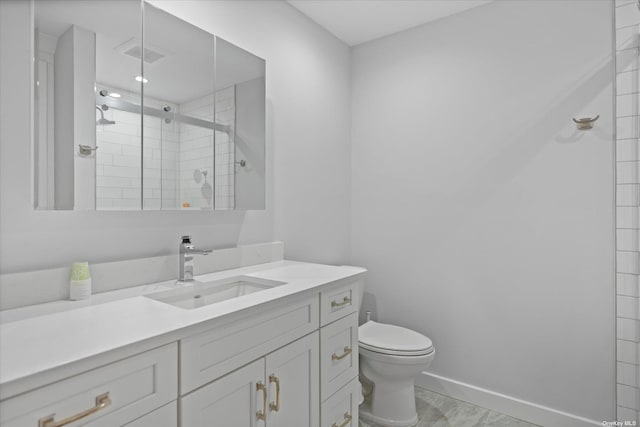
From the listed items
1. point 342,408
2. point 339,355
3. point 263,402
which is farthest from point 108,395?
point 342,408

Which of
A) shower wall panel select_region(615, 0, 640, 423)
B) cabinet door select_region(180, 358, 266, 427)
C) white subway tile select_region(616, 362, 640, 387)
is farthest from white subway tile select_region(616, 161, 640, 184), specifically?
cabinet door select_region(180, 358, 266, 427)

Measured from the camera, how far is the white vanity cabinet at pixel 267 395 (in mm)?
1006

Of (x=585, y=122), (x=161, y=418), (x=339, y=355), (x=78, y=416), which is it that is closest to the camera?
(x=78, y=416)

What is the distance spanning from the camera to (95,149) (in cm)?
126

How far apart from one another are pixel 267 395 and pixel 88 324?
606 millimetres

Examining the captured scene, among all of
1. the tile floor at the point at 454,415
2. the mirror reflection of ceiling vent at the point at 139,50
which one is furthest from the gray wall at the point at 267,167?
the tile floor at the point at 454,415

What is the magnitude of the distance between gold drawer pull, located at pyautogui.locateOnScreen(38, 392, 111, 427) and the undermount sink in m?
0.50

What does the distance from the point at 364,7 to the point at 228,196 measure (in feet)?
5.10

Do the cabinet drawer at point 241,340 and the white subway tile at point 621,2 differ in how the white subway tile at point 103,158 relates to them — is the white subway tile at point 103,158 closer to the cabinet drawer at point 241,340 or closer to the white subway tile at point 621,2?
the cabinet drawer at point 241,340

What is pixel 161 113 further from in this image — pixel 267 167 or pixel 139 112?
pixel 267 167

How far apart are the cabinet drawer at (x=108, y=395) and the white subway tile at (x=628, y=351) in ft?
7.03

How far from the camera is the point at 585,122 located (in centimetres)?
190

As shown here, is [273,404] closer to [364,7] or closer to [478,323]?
[478,323]

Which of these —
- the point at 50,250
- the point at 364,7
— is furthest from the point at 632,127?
the point at 50,250
